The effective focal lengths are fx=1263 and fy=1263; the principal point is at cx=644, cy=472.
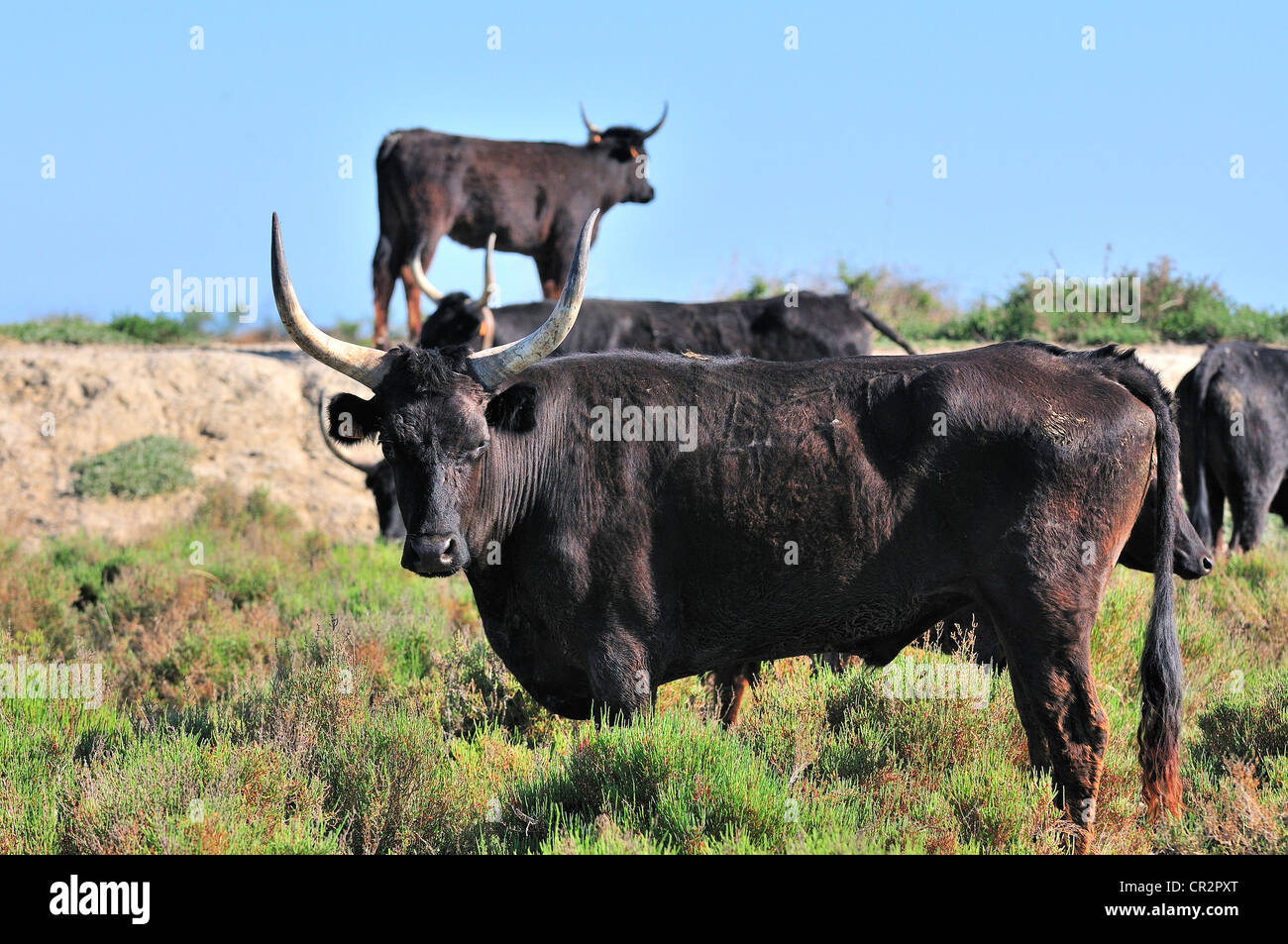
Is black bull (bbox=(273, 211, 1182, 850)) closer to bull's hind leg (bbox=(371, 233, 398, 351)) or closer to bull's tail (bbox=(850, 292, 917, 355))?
bull's tail (bbox=(850, 292, 917, 355))

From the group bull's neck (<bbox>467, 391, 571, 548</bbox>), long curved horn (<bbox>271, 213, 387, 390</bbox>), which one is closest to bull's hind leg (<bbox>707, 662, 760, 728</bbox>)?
bull's neck (<bbox>467, 391, 571, 548</bbox>)

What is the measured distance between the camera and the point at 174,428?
47.5 feet

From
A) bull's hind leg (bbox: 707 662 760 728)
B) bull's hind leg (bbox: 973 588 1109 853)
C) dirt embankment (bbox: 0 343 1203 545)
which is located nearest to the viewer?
bull's hind leg (bbox: 973 588 1109 853)

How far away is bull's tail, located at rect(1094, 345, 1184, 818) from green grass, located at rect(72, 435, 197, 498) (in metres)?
10.9

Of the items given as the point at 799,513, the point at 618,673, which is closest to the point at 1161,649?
the point at 799,513

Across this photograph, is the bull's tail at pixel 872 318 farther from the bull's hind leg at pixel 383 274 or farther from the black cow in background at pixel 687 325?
the bull's hind leg at pixel 383 274

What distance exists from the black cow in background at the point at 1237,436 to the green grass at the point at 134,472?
32.7 ft

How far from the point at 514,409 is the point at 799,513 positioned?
121cm

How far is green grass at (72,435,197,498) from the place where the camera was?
13406mm

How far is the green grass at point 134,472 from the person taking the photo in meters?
13.4

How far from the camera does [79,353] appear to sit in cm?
1570

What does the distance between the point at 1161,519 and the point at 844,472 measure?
1362mm

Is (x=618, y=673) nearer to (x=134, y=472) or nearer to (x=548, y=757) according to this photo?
(x=548, y=757)

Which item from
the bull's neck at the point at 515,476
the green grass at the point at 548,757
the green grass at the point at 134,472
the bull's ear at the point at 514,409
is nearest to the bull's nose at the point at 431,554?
the bull's neck at the point at 515,476
